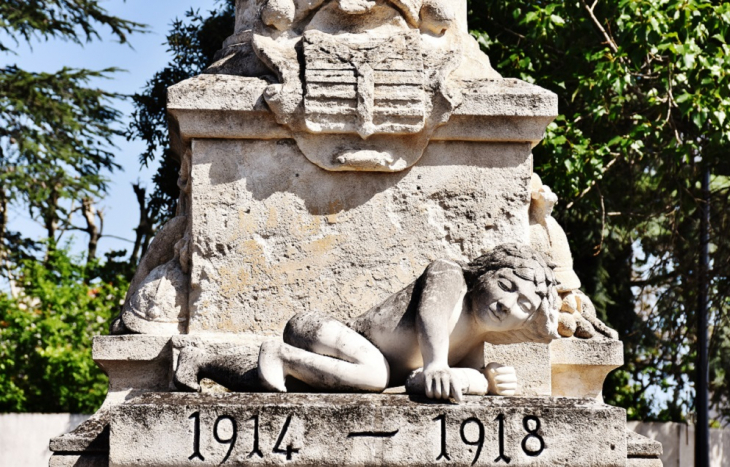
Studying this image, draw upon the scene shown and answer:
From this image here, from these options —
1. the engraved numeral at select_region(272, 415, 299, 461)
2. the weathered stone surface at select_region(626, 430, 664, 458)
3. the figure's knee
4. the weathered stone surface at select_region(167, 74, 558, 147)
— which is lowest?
the weathered stone surface at select_region(626, 430, 664, 458)

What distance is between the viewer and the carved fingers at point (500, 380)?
578 cm

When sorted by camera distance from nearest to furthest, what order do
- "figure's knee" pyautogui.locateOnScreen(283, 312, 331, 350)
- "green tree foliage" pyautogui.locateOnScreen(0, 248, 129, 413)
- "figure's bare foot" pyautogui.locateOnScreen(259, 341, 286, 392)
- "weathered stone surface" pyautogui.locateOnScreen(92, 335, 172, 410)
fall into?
"figure's bare foot" pyautogui.locateOnScreen(259, 341, 286, 392), "figure's knee" pyautogui.locateOnScreen(283, 312, 331, 350), "weathered stone surface" pyautogui.locateOnScreen(92, 335, 172, 410), "green tree foliage" pyautogui.locateOnScreen(0, 248, 129, 413)

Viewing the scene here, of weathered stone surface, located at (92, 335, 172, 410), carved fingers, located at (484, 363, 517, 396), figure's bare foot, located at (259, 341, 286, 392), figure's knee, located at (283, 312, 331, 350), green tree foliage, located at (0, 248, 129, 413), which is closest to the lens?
figure's bare foot, located at (259, 341, 286, 392)

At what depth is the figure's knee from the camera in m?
5.63

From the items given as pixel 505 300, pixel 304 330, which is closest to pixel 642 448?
pixel 505 300

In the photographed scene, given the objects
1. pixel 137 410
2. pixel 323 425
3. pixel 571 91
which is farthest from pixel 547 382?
pixel 571 91

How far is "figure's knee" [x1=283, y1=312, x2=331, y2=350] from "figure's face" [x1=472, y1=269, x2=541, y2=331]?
0.72 metres

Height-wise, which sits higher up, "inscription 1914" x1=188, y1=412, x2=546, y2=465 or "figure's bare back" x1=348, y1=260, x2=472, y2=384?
"figure's bare back" x1=348, y1=260, x2=472, y2=384

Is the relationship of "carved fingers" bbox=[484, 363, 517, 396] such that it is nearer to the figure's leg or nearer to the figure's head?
the figure's head

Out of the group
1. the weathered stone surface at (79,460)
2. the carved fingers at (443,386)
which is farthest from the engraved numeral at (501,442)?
the weathered stone surface at (79,460)

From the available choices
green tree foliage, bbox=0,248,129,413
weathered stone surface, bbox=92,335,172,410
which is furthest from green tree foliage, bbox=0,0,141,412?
weathered stone surface, bbox=92,335,172,410

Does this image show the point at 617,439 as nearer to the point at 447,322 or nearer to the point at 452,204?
the point at 447,322

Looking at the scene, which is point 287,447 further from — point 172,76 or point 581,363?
point 172,76

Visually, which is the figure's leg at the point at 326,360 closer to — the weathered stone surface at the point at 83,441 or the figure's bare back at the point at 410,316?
the figure's bare back at the point at 410,316
